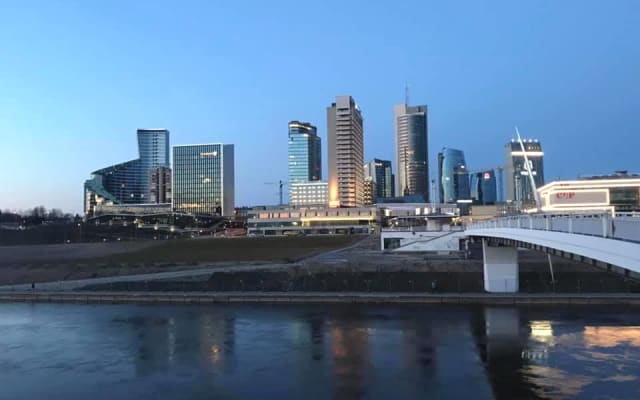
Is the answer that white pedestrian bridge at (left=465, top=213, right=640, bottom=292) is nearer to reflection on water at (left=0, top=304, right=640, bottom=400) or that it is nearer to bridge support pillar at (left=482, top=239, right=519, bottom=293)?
reflection on water at (left=0, top=304, right=640, bottom=400)

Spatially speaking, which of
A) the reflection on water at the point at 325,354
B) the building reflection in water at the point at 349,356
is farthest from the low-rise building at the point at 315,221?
the building reflection in water at the point at 349,356

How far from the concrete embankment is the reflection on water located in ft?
8.01

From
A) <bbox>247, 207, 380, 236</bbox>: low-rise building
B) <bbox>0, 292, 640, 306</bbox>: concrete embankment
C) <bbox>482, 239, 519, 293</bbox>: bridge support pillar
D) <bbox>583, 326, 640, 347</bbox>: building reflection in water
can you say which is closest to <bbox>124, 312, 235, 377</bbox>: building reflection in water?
<bbox>0, 292, 640, 306</bbox>: concrete embankment

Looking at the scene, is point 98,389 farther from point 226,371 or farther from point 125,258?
point 125,258

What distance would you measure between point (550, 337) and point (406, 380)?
504 inches

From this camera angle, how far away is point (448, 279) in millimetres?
52750

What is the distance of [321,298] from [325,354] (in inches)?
743

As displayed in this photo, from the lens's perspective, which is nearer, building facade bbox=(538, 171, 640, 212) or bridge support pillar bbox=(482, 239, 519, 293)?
bridge support pillar bbox=(482, 239, 519, 293)

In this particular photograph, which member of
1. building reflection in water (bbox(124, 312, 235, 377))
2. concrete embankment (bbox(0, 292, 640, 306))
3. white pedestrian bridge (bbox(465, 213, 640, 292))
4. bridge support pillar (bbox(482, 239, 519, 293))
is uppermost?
white pedestrian bridge (bbox(465, 213, 640, 292))

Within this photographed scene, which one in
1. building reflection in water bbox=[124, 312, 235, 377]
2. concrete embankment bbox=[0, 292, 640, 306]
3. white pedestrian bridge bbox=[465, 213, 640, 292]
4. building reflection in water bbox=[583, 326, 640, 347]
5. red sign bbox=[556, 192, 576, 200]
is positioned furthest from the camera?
red sign bbox=[556, 192, 576, 200]

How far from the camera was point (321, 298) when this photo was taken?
47.7 metres

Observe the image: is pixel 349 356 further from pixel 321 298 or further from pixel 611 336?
pixel 321 298

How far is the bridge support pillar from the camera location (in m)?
48.2

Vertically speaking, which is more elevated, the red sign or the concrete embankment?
the red sign
